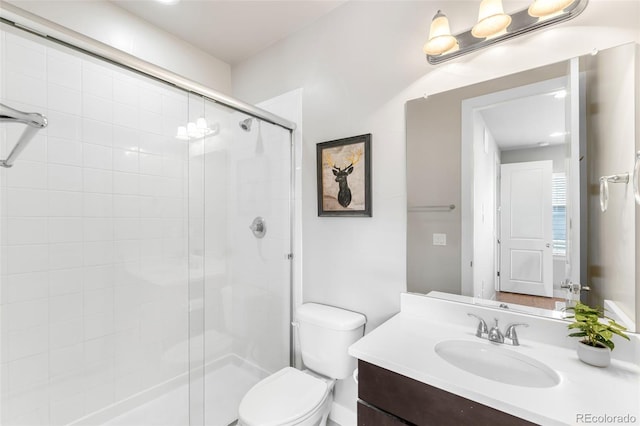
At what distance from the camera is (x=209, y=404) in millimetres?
1634

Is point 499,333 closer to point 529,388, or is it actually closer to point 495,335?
point 495,335

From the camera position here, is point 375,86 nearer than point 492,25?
No

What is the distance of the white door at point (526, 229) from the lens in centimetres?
115

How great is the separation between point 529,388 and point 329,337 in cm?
94

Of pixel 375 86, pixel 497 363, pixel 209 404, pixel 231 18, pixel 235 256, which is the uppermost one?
pixel 231 18

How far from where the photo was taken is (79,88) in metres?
1.59

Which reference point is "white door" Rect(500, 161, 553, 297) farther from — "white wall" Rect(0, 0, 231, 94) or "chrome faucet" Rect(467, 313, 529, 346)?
"white wall" Rect(0, 0, 231, 94)

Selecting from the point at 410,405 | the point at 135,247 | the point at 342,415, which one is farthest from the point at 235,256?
the point at 410,405

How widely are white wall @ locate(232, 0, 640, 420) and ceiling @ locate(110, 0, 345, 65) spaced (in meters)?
0.10

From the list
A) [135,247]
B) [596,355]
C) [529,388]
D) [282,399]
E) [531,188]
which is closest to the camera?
[529,388]

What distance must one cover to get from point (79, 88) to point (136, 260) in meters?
1.04

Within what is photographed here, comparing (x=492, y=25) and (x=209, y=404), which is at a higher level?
(x=492, y=25)

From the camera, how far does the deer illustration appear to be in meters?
1.65

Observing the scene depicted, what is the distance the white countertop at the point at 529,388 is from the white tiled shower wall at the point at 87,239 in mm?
1392
